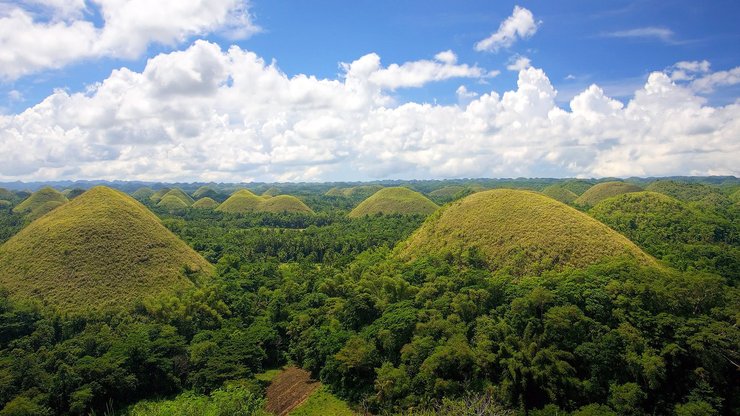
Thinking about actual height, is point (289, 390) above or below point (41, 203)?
below

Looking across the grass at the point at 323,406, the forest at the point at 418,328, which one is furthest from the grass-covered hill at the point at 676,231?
the grass at the point at 323,406

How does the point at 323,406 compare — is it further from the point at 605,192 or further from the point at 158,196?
the point at 158,196

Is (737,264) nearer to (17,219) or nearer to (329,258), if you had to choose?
(329,258)

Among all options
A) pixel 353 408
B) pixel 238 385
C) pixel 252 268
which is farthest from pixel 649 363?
pixel 252 268

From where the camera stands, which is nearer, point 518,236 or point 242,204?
point 518,236

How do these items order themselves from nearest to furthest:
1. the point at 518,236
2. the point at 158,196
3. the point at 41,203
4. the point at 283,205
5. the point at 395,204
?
the point at 518,236, the point at 395,204, the point at 41,203, the point at 283,205, the point at 158,196

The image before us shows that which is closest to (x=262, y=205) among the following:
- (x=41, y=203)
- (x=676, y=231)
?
(x=41, y=203)

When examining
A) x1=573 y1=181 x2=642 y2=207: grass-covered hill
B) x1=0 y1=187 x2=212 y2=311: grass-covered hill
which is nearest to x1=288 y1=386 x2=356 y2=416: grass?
x1=0 y1=187 x2=212 y2=311: grass-covered hill

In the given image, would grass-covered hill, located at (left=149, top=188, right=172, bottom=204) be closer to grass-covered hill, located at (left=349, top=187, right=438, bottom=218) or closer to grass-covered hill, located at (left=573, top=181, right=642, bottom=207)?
grass-covered hill, located at (left=349, top=187, right=438, bottom=218)

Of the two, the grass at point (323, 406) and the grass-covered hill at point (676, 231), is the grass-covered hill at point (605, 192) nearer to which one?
the grass-covered hill at point (676, 231)
